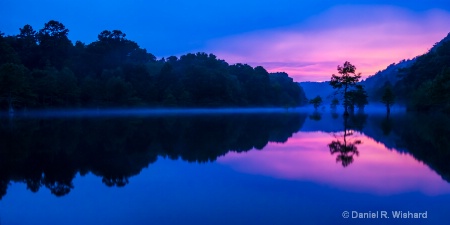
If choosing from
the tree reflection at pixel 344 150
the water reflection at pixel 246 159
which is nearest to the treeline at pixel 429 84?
the tree reflection at pixel 344 150

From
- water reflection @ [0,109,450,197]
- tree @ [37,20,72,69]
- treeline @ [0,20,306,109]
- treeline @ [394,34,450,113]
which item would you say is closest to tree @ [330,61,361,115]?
treeline @ [394,34,450,113]

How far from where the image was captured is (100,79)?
79.4m

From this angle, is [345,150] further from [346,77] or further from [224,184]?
[346,77]

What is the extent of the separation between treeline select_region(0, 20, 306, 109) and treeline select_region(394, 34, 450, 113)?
1841 inches

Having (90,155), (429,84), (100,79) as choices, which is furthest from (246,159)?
(100,79)

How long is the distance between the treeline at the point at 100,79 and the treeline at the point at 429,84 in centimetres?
4676

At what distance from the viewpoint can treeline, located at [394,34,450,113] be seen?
161 ft

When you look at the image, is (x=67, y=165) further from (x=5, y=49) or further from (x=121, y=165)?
(x=5, y=49)

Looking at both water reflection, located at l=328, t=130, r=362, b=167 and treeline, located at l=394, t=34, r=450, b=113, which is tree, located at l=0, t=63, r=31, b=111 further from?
treeline, located at l=394, t=34, r=450, b=113

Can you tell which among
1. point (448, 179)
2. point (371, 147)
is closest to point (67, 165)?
point (448, 179)

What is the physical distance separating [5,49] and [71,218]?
223 ft

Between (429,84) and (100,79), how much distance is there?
6499 cm

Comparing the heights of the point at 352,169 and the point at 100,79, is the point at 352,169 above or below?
below

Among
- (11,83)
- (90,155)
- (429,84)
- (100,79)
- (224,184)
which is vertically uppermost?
(100,79)
